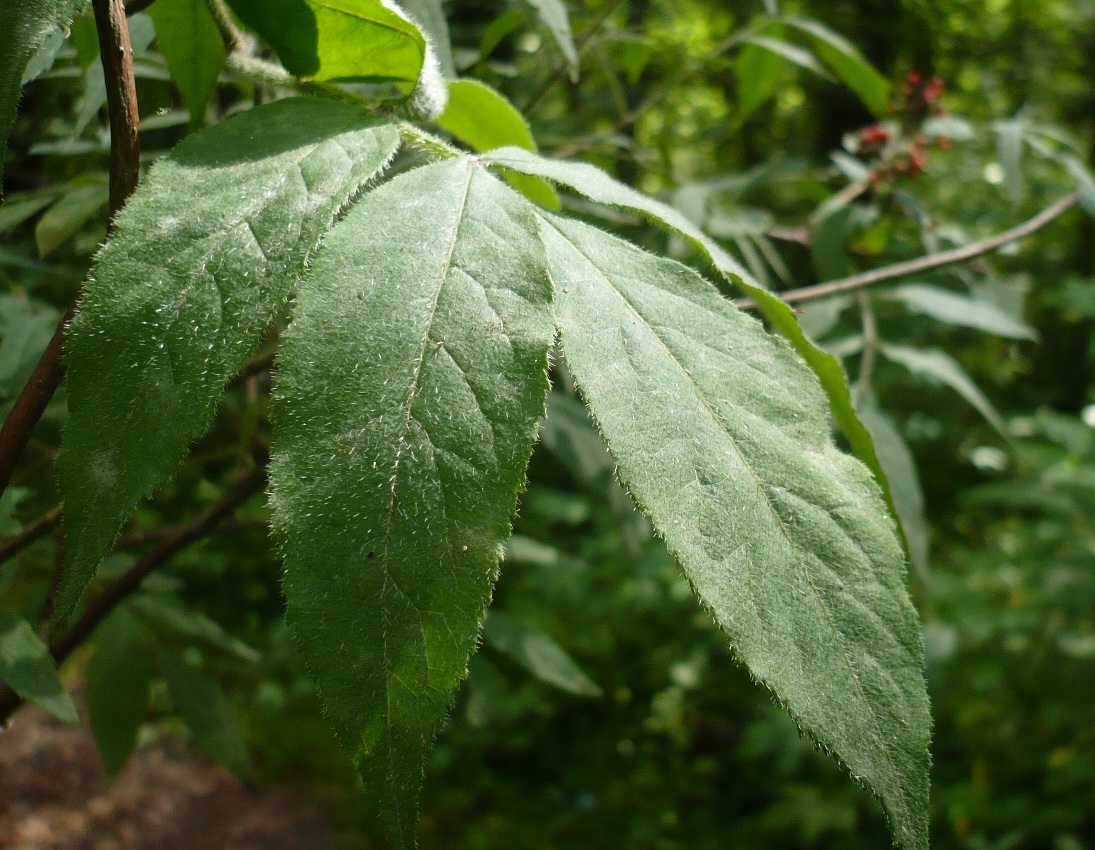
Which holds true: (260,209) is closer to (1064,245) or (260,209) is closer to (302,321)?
(302,321)

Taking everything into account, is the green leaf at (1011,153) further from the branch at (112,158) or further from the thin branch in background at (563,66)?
the branch at (112,158)

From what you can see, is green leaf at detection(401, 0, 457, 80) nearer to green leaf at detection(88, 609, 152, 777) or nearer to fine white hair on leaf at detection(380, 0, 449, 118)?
fine white hair on leaf at detection(380, 0, 449, 118)

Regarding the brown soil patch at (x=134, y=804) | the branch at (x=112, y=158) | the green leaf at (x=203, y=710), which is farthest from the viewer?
the brown soil patch at (x=134, y=804)

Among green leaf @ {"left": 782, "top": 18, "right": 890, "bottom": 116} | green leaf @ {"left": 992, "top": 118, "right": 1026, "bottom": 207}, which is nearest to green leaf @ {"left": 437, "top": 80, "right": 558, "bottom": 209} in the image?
green leaf @ {"left": 782, "top": 18, "right": 890, "bottom": 116}

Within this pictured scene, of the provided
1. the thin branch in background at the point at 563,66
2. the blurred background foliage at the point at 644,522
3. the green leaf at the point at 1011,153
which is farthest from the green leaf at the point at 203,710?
the green leaf at the point at 1011,153

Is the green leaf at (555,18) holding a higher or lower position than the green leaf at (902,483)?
higher

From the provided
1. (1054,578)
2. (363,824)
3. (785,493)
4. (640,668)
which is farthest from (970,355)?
(785,493)

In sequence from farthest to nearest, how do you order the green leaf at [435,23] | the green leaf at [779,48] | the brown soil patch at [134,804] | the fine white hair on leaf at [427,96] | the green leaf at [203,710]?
the brown soil patch at [134,804], the green leaf at [779,48], the green leaf at [203,710], the green leaf at [435,23], the fine white hair on leaf at [427,96]
